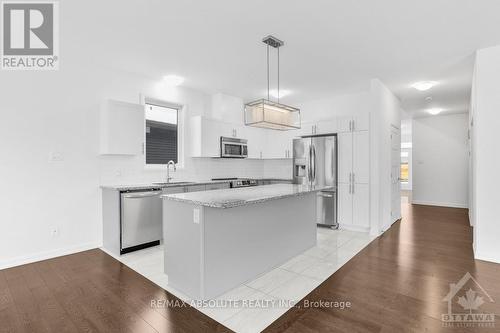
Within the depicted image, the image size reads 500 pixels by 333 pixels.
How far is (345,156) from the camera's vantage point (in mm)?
5152

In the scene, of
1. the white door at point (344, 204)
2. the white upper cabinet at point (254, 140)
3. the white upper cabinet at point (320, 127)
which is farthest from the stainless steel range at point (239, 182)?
the white door at point (344, 204)

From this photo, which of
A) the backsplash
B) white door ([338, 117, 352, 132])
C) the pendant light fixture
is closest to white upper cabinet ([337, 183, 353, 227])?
white door ([338, 117, 352, 132])

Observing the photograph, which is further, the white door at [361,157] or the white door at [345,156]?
the white door at [345,156]

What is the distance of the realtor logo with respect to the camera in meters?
2.14

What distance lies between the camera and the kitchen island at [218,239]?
2.41 metres

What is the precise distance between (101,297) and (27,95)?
9.22 feet

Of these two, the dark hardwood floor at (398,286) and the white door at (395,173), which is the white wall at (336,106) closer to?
the white door at (395,173)

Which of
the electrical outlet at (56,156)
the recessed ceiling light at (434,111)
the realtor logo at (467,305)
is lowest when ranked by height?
the realtor logo at (467,305)

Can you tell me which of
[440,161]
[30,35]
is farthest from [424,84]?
[30,35]

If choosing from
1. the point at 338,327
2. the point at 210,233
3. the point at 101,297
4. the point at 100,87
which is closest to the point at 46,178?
the point at 100,87

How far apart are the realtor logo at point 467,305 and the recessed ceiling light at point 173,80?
4691mm

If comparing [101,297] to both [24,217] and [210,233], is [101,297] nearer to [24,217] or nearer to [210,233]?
[210,233]

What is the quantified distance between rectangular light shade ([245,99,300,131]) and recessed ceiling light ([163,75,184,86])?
1.81 meters

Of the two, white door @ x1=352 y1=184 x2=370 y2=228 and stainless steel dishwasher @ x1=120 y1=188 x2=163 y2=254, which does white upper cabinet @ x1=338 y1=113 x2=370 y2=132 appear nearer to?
white door @ x1=352 y1=184 x2=370 y2=228
